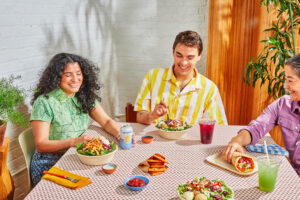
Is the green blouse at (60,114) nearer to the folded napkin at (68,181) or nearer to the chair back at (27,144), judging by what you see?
the chair back at (27,144)

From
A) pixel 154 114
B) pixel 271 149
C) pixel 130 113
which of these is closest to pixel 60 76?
pixel 154 114

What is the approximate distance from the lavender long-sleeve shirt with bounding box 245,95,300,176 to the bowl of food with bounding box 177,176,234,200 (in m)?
0.61

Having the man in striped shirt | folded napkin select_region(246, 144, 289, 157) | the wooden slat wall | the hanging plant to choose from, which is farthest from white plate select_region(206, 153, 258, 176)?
the wooden slat wall

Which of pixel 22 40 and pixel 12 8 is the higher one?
pixel 12 8

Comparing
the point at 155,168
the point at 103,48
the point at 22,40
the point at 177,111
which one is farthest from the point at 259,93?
the point at 22,40

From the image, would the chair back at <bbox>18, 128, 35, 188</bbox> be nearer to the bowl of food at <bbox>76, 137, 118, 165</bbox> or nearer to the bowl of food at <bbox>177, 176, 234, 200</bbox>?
the bowl of food at <bbox>76, 137, 118, 165</bbox>

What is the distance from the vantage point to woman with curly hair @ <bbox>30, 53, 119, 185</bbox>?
1797 millimetres

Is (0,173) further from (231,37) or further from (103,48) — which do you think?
(231,37)

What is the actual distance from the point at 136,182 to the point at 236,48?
2.17 metres

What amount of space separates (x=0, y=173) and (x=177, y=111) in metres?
1.25

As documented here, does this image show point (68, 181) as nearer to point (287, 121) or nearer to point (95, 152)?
point (95, 152)

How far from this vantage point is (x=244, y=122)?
3.15m

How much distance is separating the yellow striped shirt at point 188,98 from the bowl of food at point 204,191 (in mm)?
1102

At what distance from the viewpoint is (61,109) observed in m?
1.95
